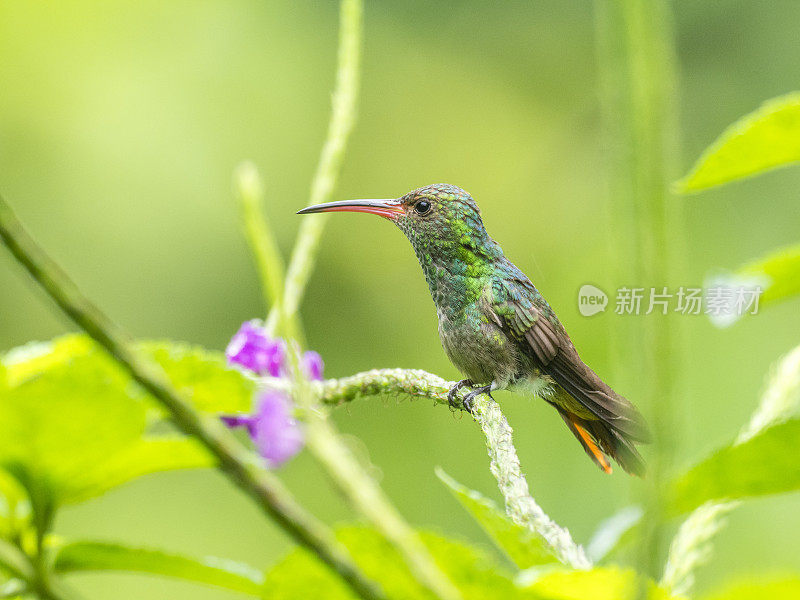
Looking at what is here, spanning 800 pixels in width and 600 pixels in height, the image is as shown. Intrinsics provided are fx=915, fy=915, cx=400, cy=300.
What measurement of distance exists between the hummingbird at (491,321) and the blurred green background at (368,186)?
1.61 meters

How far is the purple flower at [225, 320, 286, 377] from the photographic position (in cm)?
83

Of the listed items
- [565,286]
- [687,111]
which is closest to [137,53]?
[565,286]

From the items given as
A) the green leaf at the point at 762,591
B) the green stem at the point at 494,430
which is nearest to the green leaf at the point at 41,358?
the green stem at the point at 494,430

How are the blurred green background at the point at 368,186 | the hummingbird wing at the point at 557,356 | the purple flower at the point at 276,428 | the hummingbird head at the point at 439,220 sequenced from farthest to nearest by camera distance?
the blurred green background at the point at 368,186
the hummingbird head at the point at 439,220
the hummingbird wing at the point at 557,356
the purple flower at the point at 276,428

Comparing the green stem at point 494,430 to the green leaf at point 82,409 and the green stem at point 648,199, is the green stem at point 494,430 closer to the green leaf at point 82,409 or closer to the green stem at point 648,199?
the green leaf at point 82,409

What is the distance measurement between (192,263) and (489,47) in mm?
3121

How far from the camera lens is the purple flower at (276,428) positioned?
475mm

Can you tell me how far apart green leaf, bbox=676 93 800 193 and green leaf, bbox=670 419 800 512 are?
23 centimetres

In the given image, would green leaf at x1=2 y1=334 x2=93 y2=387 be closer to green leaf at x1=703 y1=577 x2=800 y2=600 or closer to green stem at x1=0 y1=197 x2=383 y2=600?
green stem at x1=0 y1=197 x2=383 y2=600

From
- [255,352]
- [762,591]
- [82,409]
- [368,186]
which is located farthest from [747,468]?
[368,186]

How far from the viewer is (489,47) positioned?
291 inches

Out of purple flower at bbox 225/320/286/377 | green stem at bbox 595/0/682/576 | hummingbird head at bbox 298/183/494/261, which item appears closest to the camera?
green stem at bbox 595/0/682/576

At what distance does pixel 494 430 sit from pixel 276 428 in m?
0.39

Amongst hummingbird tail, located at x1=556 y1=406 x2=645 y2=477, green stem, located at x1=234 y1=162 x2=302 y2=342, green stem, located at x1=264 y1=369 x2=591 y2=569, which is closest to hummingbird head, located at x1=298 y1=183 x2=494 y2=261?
hummingbird tail, located at x1=556 y1=406 x2=645 y2=477
